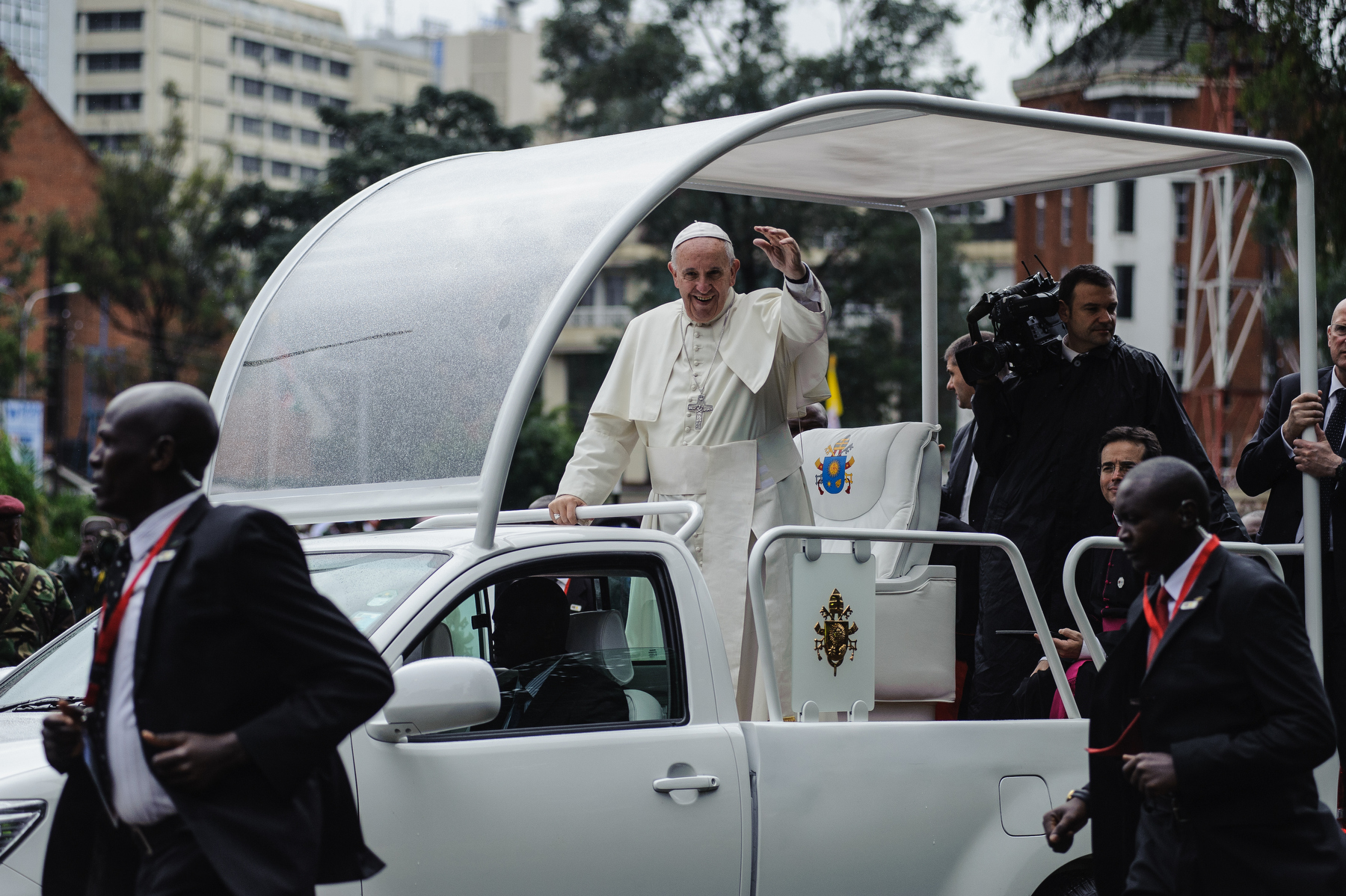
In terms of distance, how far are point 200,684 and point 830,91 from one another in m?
32.4

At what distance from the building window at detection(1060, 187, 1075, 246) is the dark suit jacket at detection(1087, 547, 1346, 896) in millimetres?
53866

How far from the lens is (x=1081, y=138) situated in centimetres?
598

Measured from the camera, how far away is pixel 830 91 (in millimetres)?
34094

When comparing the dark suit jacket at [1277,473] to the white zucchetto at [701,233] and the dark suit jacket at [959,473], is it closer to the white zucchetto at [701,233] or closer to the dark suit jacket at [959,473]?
the dark suit jacket at [959,473]

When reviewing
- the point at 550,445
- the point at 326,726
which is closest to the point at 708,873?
the point at 326,726

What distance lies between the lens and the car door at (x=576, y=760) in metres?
4.07

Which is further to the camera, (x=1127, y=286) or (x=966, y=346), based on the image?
(x=1127, y=286)

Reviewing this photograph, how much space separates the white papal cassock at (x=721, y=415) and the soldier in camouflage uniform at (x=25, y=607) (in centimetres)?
311

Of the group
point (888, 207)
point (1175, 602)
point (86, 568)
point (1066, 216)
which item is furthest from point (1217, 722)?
point (1066, 216)

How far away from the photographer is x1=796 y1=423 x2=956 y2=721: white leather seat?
5.51m

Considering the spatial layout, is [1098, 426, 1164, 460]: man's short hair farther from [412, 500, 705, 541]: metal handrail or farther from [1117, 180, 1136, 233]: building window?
[1117, 180, 1136, 233]: building window

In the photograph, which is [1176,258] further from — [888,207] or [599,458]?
[599,458]

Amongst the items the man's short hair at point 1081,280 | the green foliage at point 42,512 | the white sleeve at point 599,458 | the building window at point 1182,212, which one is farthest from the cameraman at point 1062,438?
the building window at point 1182,212

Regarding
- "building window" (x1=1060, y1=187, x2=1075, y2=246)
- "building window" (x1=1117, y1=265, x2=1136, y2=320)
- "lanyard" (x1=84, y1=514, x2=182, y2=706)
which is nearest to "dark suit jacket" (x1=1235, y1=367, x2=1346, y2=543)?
"lanyard" (x1=84, y1=514, x2=182, y2=706)
